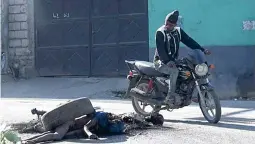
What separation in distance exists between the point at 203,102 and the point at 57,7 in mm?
7888

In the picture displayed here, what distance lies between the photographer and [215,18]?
12.5 metres

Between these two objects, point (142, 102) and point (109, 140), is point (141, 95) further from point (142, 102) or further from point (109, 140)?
point (109, 140)

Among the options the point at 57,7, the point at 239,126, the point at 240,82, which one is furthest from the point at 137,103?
the point at 57,7

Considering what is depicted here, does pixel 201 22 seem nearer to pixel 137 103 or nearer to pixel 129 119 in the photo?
pixel 137 103

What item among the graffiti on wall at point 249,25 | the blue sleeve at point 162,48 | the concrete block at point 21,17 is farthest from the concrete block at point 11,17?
the blue sleeve at point 162,48

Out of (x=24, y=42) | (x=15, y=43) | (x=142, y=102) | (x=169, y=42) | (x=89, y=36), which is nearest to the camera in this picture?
(x=169, y=42)

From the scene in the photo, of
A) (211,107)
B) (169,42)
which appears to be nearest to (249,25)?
(169,42)

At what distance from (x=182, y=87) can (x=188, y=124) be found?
66 centimetres

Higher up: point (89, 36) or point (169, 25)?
point (169, 25)

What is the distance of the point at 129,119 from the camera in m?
7.62

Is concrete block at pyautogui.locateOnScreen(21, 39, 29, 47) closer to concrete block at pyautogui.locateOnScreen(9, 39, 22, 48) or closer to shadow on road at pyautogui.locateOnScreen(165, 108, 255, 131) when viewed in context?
concrete block at pyautogui.locateOnScreen(9, 39, 22, 48)

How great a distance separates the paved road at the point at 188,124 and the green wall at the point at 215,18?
1812 mm

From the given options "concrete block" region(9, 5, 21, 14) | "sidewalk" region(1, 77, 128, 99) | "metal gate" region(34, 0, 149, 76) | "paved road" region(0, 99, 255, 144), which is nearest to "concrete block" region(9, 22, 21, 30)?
"concrete block" region(9, 5, 21, 14)

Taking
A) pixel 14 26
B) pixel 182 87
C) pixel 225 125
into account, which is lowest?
pixel 225 125
